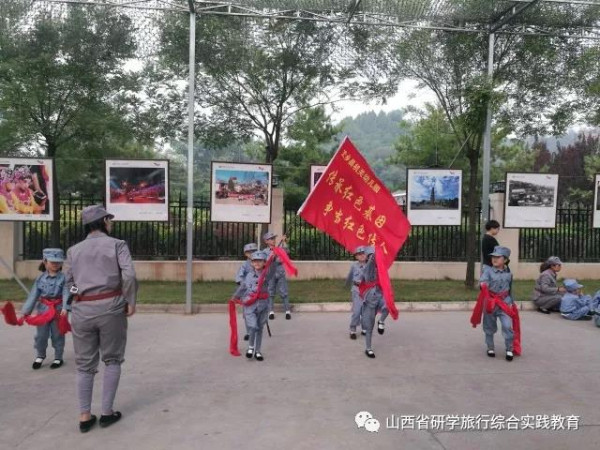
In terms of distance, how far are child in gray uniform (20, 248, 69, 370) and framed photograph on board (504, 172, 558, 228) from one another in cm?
984

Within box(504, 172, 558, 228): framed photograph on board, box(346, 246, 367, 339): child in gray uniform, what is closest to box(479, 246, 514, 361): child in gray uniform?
box(346, 246, 367, 339): child in gray uniform

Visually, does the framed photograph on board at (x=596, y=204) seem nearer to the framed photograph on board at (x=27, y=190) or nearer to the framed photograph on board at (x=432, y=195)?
the framed photograph on board at (x=432, y=195)

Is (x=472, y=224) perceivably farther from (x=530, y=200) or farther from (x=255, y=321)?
(x=255, y=321)

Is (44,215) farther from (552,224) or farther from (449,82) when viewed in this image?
(552,224)

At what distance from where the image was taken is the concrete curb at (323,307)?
398 inches

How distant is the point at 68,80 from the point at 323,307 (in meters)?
7.17

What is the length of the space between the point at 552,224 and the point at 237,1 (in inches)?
337

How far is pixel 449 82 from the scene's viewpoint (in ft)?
40.9

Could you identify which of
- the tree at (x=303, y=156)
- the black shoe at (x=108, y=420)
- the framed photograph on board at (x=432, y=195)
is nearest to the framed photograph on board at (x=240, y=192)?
the framed photograph on board at (x=432, y=195)

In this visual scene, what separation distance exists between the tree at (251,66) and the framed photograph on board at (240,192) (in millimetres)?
2041

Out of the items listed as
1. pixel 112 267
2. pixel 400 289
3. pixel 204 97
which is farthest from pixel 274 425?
pixel 204 97

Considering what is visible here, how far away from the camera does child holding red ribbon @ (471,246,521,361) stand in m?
6.86

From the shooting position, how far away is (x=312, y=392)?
5.45 meters

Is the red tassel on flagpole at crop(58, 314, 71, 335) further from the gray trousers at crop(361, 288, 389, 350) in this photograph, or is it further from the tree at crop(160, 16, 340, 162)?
the tree at crop(160, 16, 340, 162)
